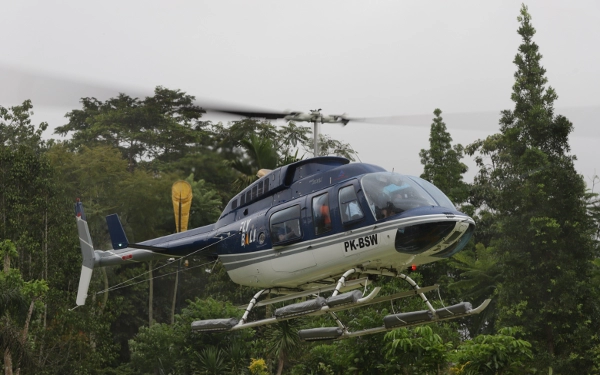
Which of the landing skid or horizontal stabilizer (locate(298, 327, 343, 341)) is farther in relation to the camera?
horizontal stabilizer (locate(298, 327, 343, 341))

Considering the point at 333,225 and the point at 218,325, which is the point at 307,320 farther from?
the point at 333,225

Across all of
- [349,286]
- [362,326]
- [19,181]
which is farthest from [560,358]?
[19,181]

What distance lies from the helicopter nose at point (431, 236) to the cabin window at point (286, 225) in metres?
1.99

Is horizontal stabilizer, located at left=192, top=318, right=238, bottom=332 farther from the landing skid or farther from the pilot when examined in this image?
the pilot

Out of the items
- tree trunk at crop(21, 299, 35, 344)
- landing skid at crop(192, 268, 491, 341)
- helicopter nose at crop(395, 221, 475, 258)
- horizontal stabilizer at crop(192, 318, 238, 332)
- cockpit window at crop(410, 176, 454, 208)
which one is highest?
cockpit window at crop(410, 176, 454, 208)

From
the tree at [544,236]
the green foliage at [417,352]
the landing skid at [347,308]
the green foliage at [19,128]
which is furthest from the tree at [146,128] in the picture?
the landing skid at [347,308]

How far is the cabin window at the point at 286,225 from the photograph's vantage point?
1332 centimetres

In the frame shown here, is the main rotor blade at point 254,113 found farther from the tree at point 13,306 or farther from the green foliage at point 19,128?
the green foliage at point 19,128

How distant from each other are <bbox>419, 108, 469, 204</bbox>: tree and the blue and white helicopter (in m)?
16.7

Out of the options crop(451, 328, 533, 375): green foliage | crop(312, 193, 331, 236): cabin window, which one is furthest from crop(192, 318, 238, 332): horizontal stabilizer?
crop(451, 328, 533, 375): green foliage

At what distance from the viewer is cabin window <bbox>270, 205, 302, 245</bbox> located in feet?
43.7

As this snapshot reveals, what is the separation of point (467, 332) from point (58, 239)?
16818 millimetres

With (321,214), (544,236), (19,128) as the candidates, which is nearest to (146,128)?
(19,128)

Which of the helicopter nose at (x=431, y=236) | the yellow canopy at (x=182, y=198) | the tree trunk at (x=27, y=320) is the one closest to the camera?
the helicopter nose at (x=431, y=236)
